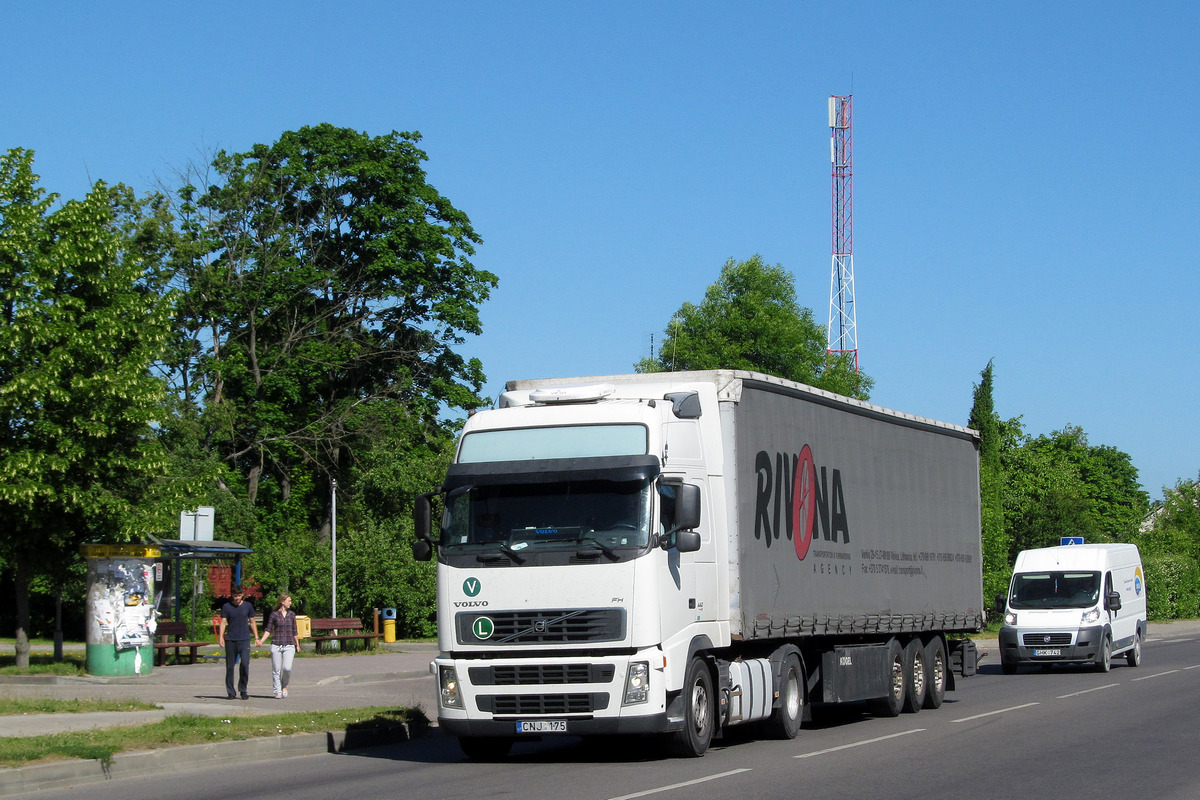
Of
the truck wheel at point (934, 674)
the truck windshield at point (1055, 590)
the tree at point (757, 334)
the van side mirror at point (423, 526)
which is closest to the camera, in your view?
the van side mirror at point (423, 526)

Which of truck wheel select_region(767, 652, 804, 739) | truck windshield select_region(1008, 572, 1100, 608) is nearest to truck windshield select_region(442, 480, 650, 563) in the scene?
truck wheel select_region(767, 652, 804, 739)

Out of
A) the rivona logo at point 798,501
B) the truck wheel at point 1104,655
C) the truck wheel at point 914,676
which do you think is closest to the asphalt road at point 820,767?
the truck wheel at point 914,676

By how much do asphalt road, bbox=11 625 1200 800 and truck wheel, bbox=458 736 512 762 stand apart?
151 millimetres

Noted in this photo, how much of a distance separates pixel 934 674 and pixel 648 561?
8931 mm

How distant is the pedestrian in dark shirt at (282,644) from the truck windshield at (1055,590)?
16327 millimetres

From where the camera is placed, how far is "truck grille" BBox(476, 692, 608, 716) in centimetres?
1269

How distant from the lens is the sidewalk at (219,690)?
54.6 ft

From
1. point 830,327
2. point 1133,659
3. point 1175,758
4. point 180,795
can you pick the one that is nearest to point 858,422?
point 1175,758

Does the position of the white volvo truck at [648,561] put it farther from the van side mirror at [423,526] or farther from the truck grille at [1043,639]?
the truck grille at [1043,639]

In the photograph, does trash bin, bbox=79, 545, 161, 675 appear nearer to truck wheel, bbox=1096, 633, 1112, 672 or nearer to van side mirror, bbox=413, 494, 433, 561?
van side mirror, bbox=413, 494, 433, 561

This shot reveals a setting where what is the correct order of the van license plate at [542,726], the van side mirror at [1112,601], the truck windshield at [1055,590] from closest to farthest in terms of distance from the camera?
the van license plate at [542,726]
the van side mirror at [1112,601]
the truck windshield at [1055,590]

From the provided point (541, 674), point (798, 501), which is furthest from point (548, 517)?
point (798, 501)

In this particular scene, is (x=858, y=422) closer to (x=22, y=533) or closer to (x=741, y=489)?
(x=741, y=489)

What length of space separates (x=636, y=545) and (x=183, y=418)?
35.3 metres
